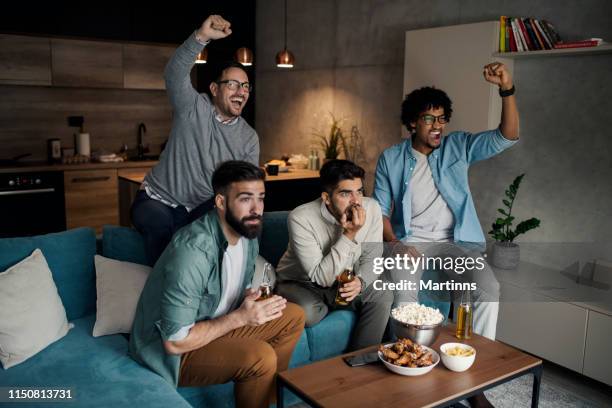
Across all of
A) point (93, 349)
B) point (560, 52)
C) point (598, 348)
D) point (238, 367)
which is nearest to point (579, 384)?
point (598, 348)

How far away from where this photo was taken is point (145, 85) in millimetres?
6176

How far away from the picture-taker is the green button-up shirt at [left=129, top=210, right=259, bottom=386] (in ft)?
7.24

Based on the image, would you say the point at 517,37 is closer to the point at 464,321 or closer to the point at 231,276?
the point at 464,321

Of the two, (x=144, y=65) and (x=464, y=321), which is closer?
(x=464, y=321)

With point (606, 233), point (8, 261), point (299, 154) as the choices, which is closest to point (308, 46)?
point (299, 154)

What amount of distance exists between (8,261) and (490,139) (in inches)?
100

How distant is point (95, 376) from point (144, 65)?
4462mm

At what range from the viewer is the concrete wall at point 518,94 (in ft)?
12.0

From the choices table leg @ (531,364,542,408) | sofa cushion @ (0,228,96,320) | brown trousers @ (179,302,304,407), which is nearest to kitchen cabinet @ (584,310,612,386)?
table leg @ (531,364,542,408)

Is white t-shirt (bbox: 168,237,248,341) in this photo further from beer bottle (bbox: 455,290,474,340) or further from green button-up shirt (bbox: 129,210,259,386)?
beer bottle (bbox: 455,290,474,340)

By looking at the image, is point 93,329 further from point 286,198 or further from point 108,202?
point 108,202

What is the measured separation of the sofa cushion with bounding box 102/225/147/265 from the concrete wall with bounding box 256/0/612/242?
2.47 meters

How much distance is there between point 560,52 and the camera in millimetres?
3471

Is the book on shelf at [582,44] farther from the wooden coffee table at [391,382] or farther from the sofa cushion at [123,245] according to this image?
the sofa cushion at [123,245]
